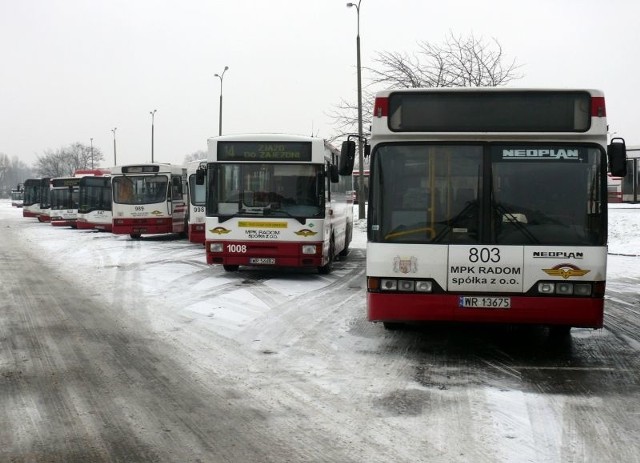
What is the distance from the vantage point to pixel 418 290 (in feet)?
26.9

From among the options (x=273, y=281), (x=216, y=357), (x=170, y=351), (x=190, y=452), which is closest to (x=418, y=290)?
(x=216, y=357)

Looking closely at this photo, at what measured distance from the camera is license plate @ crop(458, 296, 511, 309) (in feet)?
26.3

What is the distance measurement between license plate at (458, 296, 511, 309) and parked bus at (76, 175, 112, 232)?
2943cm

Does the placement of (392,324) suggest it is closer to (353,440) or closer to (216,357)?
(216,357)

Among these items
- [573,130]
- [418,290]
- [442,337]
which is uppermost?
[573,130]

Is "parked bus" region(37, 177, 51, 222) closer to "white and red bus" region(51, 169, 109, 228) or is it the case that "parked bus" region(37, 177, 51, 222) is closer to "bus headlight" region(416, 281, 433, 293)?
"white and red bus" region(51, 169, 109, 228)

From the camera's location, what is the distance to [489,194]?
8.11 meters

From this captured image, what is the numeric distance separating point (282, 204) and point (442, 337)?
6.35 meters

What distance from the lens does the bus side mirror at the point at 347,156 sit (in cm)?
927

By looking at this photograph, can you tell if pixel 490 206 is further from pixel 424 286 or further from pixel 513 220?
pixel 424 286

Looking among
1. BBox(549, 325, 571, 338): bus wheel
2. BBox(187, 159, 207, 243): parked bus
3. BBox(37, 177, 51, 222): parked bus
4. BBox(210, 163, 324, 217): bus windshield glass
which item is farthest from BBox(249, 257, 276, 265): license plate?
BBox(37, 177, 51, 222): parked bus

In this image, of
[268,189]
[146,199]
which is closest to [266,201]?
[268,189]

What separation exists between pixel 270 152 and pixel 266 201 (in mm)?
989

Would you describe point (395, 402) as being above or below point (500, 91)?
below
